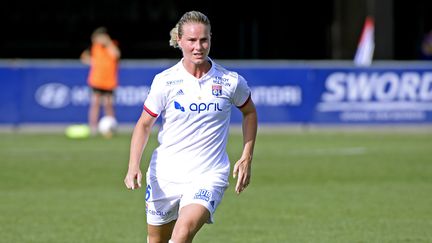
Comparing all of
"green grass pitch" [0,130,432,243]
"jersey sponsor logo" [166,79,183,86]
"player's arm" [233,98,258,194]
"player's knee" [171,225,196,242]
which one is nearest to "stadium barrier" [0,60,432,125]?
"green grass pitch" [0,130,432,243]

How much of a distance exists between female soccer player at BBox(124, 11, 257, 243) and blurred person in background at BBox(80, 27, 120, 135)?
51.7 feet

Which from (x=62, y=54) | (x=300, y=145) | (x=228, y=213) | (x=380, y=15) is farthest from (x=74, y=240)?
(x=62, y=54)

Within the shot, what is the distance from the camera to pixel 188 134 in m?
7.91

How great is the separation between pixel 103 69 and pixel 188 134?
52.9ft

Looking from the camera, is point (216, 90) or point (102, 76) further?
point (102, 76)

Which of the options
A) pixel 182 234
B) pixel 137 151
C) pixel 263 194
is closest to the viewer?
pixel 182 234

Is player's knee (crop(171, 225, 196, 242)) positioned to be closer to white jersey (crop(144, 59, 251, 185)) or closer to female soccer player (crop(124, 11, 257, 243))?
female soccer player (crop(124, 11, 257, 243))

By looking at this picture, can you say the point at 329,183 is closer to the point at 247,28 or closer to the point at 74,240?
the point at 74,240

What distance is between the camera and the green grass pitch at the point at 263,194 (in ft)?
37.4

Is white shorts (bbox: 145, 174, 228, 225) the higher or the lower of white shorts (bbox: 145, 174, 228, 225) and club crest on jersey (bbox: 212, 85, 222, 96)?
the lower

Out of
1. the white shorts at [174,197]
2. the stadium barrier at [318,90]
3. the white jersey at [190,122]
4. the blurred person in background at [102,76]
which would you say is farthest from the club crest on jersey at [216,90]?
the stadium barrier at [318,90]

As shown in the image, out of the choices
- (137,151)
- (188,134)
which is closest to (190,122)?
(188,134)

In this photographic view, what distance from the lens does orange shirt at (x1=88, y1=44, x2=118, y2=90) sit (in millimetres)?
23641

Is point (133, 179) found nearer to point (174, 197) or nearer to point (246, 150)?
point (174, 197)
